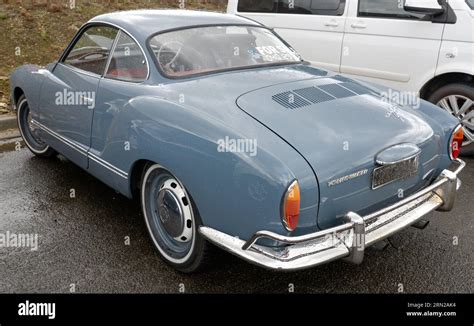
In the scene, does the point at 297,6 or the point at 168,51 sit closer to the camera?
the point at 168,51

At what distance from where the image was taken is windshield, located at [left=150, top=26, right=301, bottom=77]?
10.5ft

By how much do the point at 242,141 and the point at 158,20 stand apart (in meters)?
1.66

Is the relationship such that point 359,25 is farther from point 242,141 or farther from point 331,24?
point 242,141

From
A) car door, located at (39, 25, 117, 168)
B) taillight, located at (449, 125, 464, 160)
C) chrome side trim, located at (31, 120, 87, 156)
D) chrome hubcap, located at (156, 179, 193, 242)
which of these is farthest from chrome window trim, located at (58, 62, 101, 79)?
taillight, located at (449, 125, 464, 160)

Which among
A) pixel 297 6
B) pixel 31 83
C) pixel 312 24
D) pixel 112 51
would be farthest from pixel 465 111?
pixel 31 83

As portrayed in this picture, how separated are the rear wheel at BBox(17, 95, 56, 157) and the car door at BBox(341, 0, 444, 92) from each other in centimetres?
355

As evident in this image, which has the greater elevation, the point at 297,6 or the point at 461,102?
the point at 297,6

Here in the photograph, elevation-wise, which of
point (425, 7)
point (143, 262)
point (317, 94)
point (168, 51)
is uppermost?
point (425, 7)

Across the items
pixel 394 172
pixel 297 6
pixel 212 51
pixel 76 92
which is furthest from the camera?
pixel 297 6

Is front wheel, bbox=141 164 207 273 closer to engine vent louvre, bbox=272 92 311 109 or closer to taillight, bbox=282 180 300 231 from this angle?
taillight, bbox=282 180 300 231

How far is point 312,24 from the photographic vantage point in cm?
567

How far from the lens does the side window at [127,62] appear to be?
3225 millimetres

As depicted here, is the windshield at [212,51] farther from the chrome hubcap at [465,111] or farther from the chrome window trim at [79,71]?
the chrome hubcap at [465,111]
